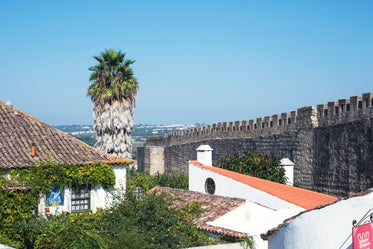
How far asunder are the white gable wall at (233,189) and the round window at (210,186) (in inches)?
6.3

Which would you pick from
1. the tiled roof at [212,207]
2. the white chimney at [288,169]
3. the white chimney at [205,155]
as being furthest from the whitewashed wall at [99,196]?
the white chimney at [288,169]

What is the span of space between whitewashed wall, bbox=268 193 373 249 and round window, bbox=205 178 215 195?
10.9 metres

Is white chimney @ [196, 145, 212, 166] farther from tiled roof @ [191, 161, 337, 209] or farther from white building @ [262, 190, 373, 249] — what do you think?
white building @ [262, 190, 373, 249]

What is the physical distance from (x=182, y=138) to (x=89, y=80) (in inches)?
464

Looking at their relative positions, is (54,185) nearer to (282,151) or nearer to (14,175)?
(14,175)

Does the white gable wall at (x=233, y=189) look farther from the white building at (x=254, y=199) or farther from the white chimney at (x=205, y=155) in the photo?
the white chimney at (x=205, y=155)

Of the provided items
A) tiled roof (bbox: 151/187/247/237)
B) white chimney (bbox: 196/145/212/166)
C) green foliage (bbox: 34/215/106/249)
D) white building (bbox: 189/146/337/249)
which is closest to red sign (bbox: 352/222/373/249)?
white building (bbox: 189/146/337/249)

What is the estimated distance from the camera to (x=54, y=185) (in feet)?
45.8

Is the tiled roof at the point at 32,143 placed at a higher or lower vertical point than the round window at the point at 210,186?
higher

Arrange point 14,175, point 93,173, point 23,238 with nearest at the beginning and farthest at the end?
1. point 23,238
2. point 14,175
3. point 93,173

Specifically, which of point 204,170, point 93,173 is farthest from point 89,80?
point 93,173

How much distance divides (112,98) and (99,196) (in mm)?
10146

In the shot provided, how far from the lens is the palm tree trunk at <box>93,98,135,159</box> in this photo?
24.5 metres

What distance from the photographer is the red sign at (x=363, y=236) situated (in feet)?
21.2
